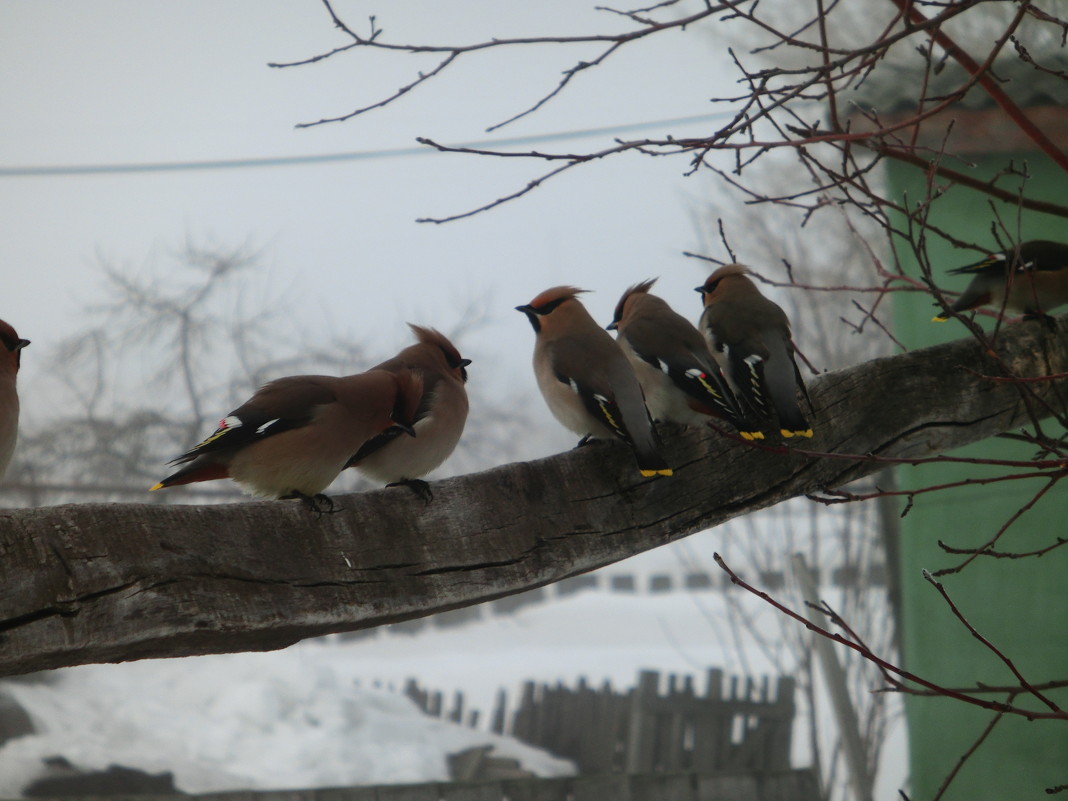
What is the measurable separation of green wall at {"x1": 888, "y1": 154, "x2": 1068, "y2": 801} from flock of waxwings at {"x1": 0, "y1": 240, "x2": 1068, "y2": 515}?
1.73 m

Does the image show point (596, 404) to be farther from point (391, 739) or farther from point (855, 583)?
point (855, 583)

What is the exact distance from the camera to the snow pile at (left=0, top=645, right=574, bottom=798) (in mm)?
5836

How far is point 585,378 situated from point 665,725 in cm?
436

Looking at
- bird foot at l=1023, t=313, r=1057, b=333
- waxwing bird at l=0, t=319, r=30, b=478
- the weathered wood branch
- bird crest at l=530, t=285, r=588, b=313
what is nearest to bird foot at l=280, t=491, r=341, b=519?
the weathered wood branch

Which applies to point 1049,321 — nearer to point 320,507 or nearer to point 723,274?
point 723,274

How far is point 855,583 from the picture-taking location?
7.27 m

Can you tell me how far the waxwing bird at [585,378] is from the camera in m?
1.89

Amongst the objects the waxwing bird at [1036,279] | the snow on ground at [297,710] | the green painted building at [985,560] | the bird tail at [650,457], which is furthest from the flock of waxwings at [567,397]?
the snow on ground at [297,710]

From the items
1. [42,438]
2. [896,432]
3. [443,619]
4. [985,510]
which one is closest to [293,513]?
[896,432]

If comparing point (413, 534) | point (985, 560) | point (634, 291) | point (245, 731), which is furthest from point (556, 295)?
point (245, 731)

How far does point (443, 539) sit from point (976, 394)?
121cm

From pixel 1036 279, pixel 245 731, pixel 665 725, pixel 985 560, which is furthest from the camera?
pixel 245 731

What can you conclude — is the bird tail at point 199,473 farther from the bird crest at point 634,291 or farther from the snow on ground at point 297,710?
the snow on ground at point 297,710

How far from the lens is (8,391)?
188cm
